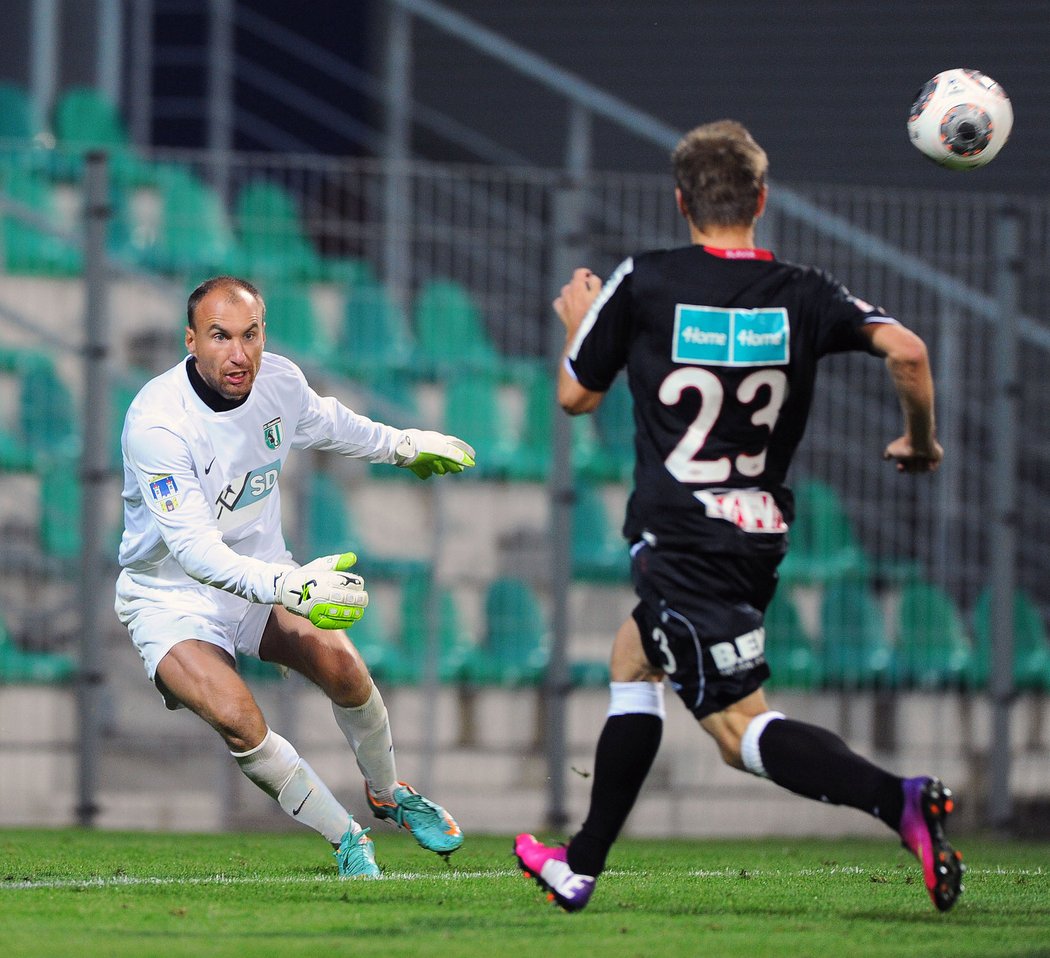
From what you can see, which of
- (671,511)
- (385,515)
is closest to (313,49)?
(385,515)

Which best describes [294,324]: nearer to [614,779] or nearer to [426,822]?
[426,822]

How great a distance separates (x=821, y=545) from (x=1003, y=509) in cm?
101

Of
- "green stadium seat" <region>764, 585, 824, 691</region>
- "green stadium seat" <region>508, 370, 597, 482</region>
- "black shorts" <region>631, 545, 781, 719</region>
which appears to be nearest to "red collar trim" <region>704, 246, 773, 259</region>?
"black shorts" <region>631, 545, 781, 719</region>

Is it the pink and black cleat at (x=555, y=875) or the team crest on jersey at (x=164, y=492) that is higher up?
the team crest on jersey at (x=164, y=492)

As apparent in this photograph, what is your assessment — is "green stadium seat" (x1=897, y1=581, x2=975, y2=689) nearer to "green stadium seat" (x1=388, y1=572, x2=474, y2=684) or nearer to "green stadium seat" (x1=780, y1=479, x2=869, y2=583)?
"green stadium seat" (x1=780, y1=479, x2=869, y2=583)

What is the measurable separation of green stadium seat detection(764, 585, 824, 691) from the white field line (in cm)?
294

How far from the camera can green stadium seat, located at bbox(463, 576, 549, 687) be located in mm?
9234

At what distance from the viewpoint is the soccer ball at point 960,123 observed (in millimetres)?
5840

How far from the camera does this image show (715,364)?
4.53m

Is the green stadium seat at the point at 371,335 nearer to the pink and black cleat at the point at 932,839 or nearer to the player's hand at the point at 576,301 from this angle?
the player's hand at the point at 576,301

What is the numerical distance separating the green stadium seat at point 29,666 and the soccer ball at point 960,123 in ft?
16.3

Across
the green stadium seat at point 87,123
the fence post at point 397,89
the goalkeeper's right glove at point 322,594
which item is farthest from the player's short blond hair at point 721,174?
the green stadium seat at point 87,123

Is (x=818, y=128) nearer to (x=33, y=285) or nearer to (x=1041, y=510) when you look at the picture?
(x=1041, y=510)

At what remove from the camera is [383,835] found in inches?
340
